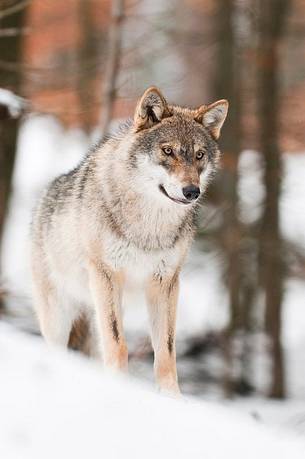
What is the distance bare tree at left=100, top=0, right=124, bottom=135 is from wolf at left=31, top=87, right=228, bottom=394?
5455mm

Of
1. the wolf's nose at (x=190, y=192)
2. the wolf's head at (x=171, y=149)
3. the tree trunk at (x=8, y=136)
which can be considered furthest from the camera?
the tree trunk at (x=8, y=136)

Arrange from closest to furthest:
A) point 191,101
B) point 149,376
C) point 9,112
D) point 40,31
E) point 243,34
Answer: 1. point 9,112
2. point 149,376
3. point 243,34
4. point 40,31
5. point 191,101

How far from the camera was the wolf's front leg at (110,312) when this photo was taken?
6039 mm

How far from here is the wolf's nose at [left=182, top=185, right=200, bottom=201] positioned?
552 centimetres

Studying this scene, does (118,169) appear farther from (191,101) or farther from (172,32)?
(191,101)

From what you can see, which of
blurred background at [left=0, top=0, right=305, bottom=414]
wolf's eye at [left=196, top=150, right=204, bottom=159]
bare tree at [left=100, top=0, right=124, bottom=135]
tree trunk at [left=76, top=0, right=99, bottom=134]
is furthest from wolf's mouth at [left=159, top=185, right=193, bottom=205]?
tree trunk at [left=76, top=0, right=99, bottom=134]

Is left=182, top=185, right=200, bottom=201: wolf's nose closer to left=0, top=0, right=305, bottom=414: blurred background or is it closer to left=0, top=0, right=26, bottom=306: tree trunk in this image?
left=0, top=0, right=305, bottom=414: blurred background

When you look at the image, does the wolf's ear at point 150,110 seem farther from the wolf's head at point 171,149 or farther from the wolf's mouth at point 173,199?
the wolf's mouth at point 173,199

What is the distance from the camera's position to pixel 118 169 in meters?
6.19

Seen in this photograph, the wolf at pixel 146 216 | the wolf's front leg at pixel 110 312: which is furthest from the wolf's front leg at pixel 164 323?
the wolf's front leg at pixel 110 312

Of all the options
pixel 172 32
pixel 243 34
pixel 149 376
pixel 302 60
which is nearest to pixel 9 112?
pixel 149 376

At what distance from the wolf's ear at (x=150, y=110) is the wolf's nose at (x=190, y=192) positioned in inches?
29.7

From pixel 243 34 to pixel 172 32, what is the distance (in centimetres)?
148

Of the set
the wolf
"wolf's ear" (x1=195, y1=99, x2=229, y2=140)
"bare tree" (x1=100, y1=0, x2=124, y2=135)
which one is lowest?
the wolf
